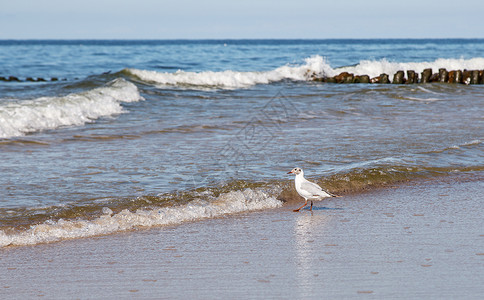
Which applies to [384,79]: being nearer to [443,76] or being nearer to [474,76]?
[443,76]

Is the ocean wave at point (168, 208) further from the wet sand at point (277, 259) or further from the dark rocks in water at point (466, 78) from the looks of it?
the dark rocks in water at point (466, 78)

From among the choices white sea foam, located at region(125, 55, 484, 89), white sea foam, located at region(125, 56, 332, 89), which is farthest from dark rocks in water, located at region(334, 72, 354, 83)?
white sea foam, located at region(125, 56, 332, 89)

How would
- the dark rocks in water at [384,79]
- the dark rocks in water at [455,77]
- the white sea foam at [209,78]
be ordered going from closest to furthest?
the white sea foam at [209,78], the dark rocks in water at [455,77], the dark rocks in water at [384,79]

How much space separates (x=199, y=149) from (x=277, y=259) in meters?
4.55

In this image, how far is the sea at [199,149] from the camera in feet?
18.4

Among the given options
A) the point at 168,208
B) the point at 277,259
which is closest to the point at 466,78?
the point at 168,208

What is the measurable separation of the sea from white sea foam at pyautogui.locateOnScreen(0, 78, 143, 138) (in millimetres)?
39

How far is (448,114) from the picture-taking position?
12258mm

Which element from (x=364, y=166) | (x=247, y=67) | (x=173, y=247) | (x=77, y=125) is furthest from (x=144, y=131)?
(x=247, y=67)

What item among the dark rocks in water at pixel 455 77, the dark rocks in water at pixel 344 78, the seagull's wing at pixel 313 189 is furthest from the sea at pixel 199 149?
the dark rocks in water at pixel 344 78

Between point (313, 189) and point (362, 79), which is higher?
point (313, 189)

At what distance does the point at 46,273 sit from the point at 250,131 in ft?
21.9

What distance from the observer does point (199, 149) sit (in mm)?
8570

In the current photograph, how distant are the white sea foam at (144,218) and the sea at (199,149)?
0.01m
